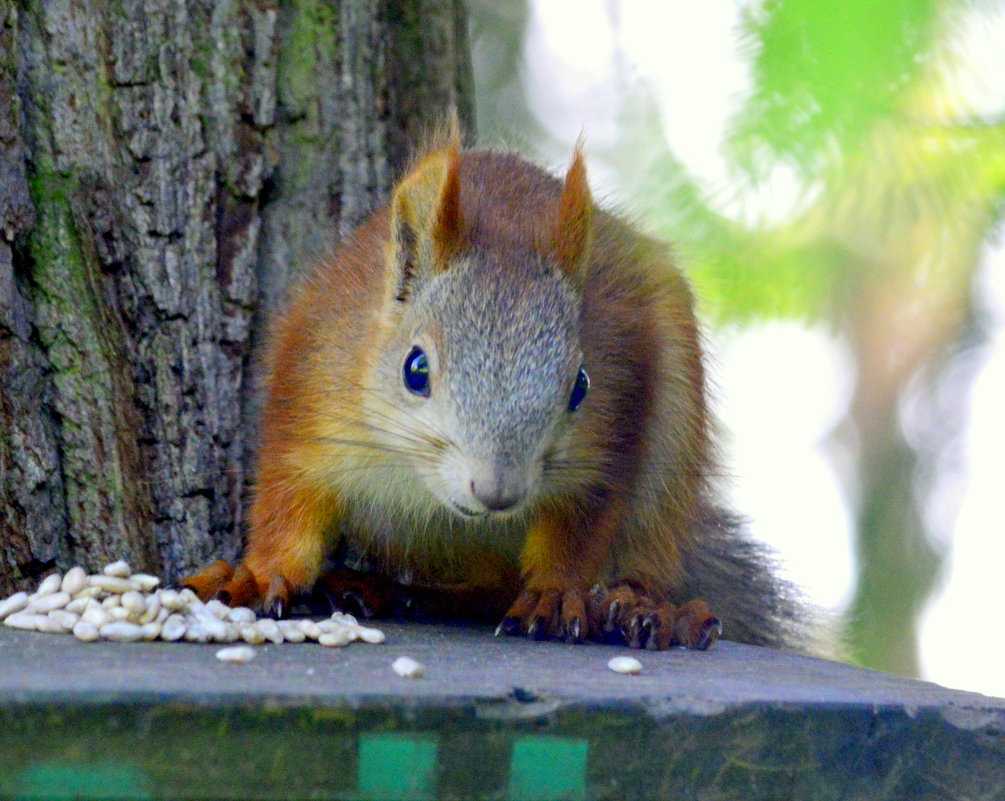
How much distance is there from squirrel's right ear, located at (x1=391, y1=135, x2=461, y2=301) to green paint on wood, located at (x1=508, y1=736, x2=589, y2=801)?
1.19m

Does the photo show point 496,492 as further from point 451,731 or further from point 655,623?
point 451,731

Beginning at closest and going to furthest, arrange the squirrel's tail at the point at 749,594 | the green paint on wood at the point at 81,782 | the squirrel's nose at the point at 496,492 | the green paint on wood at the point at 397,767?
the green paint on wood at the point at 81,782
the green paint on wood at the point at 397,767
the squirrel's nose at the point at 496,492
the squirrel's tail at the point at 749,594

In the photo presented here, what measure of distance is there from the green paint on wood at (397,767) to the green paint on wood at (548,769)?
10 cm

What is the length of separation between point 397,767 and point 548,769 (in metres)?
0.17

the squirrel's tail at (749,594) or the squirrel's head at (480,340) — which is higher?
the squirrel's head at (480,340)

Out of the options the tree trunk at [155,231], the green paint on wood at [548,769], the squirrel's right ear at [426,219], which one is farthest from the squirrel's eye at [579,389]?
the green paint on wood at [548,769]

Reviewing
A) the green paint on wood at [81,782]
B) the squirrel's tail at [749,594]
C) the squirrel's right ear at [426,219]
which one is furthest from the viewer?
the squirrel's tail at [749,594]

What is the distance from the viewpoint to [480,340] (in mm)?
2189

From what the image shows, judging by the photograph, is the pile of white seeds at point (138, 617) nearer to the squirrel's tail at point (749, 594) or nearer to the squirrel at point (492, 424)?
the squirrel at point (492, 424)

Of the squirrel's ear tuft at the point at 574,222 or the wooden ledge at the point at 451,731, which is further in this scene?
the squirrel's ear tuft at the point at 574,222

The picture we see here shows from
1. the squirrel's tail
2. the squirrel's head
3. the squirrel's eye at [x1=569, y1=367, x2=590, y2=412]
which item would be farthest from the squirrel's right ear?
the squirrel's tail

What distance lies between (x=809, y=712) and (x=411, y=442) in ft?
3.23

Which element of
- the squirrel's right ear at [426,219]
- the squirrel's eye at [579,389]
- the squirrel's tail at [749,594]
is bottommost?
the squirrel's tail at [749,594]

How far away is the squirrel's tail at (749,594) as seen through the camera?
2.84 metres
